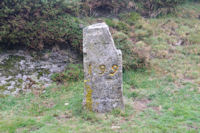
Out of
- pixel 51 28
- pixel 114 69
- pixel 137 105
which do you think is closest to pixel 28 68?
pixel 51 28

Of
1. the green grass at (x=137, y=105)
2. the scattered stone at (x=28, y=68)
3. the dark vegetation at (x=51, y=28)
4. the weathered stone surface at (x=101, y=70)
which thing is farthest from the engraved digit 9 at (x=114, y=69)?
the dark vegetation at (x=51, y=28)

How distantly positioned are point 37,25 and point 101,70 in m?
5.28

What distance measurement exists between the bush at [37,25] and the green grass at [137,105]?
2482 millimetres

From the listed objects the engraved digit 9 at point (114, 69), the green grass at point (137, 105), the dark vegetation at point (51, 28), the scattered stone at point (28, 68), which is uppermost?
the dark vegetation at point (51, 28)

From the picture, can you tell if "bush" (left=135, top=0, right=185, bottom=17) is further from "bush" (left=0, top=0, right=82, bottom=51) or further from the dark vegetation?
"bush" (left=0, top=0, right=82, bottom=51)

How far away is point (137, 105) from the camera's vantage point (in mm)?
7168

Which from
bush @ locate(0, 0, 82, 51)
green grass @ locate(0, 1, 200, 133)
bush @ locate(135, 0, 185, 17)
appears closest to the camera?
green grass @ locate(0, 1, 200, 133)

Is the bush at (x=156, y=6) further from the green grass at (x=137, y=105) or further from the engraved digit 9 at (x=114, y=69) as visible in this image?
the engraved digit 9 at (x=114, y=69)

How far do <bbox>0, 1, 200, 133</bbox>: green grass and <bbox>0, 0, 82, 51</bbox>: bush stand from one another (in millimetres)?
2482

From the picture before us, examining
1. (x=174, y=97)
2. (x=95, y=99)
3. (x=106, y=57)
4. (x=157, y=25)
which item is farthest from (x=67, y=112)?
(x=157, y=25)

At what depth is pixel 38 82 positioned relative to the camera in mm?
8789

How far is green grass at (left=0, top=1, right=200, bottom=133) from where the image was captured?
18.1ft

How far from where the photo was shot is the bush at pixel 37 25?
373 inches

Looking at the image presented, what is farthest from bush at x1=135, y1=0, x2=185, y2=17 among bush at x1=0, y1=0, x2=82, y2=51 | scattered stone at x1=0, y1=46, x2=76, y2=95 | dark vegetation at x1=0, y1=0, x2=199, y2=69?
scattered stone at x1=0, y1=46, x2=76, y2=95
